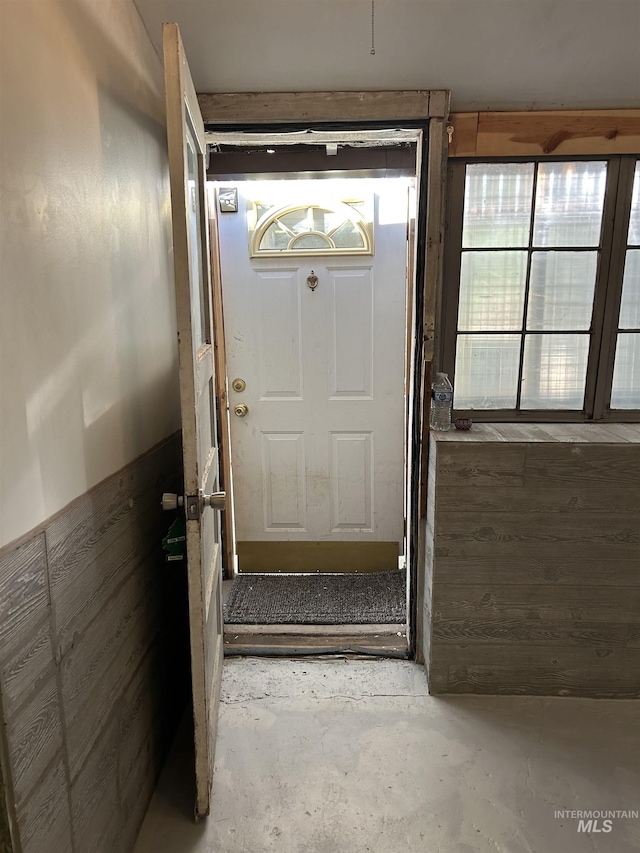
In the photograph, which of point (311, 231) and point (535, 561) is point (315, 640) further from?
point (311, 231)

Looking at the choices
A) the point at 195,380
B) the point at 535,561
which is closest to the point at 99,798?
the point at 195,380

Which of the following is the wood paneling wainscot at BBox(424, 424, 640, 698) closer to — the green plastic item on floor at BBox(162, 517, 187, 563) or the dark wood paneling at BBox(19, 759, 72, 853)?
the green plastic item on floor at BBox(162, 517, 187, 563)

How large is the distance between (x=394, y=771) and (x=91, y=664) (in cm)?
104

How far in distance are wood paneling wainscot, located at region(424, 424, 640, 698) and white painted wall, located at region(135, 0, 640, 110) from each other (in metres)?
1.19

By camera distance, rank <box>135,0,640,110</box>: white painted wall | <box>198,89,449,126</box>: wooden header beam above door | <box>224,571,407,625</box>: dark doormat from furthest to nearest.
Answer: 1. <box>224,571,407,625</box>: dark doormat
2. <box>198,89,449,126</box>: wooden header beam above door
3. <box>135,0,640,110</box>: white painted wall

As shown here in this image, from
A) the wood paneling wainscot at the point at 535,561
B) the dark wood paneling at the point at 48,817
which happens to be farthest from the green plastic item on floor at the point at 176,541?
the wood paneling wainscot at the point at 535,561

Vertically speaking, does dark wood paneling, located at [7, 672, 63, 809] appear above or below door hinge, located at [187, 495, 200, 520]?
below

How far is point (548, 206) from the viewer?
193cm

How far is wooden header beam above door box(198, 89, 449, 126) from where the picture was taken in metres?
1.77

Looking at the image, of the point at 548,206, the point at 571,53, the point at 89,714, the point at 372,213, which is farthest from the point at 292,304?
the point at 89,714

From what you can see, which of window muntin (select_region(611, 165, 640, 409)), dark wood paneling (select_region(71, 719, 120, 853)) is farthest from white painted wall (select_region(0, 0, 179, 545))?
window muntin (select_region(611, 165, 640, 409))

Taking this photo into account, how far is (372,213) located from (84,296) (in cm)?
187

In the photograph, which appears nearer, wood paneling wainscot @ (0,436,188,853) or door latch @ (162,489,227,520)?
wood paneling wainscot @ (0,436,188,853)

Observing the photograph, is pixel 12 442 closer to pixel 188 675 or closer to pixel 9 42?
pixel 9 42
